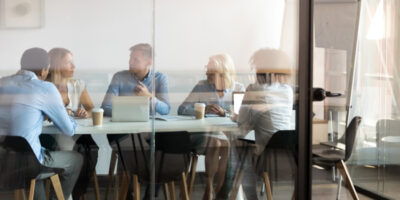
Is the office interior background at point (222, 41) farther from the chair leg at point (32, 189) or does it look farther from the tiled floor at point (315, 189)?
the chair leg at point (32, 189)

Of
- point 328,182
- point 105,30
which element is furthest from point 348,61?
point 105,30

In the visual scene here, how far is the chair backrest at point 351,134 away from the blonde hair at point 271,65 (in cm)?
61

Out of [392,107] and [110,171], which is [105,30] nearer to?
[110,171]

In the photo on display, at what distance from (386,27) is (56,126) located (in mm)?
2365

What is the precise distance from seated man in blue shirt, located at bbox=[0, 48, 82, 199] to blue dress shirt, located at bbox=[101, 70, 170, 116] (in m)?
0.26

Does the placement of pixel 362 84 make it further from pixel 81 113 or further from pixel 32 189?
pixel 32 189

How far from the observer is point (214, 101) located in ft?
10.5

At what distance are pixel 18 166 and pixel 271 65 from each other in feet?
5.28

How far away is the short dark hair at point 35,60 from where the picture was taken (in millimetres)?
2947

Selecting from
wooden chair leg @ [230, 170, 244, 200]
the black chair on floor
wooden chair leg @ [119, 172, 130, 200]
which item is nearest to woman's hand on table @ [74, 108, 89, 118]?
the black chair on floor

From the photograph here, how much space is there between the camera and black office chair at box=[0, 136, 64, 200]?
2.97 m

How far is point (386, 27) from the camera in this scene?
3760 millimetres

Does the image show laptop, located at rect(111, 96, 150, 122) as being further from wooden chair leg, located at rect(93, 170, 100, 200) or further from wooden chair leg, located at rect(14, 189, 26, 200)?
wooden chair leg, located at rect(14, 189, 26, 200)

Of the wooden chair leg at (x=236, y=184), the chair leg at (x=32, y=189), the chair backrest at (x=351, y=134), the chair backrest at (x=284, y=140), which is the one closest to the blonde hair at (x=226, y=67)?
the chair backrest at (x=284, y=140)
